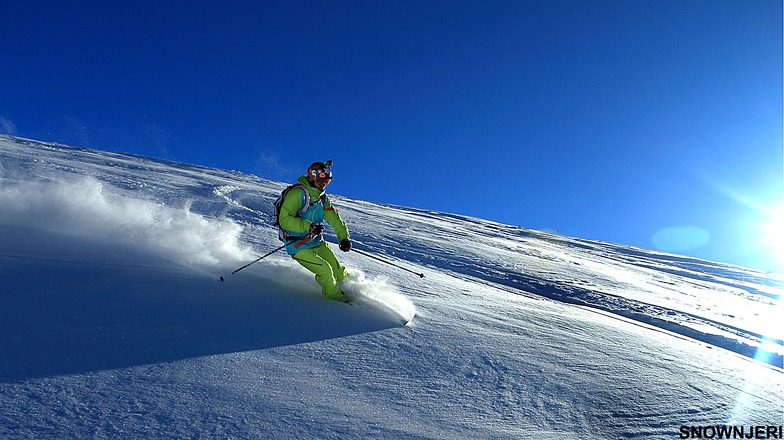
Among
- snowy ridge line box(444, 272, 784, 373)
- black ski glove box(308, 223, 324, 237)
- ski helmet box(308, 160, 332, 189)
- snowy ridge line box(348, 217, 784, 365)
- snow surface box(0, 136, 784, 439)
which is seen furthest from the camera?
snowy ridge line box(348, 217, 784, 365)

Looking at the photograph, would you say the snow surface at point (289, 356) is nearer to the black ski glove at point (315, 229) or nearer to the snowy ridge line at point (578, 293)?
the snowy ridge line at point (578, 293)

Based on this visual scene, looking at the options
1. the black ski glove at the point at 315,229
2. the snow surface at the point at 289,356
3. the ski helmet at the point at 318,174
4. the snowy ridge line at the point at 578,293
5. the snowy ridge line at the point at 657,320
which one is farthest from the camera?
the snowy ridge line at the point at 578,293

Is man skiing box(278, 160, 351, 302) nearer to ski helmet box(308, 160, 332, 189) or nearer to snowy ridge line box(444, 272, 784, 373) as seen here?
ski helmet box(308, 160, 332, 189)

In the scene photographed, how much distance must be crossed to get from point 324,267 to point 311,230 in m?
0.51

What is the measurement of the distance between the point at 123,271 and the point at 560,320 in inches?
198

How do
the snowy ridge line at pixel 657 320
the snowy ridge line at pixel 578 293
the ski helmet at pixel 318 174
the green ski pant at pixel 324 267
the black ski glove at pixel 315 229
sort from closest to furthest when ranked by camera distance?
the green ski pant at pixel 324 267 < the black ski glove at pixel 315 229 < the ski helmet at pixel 318 174 < the snowy ridge line at pixel 657 320 < the snowy ridge line at pixel 578 293

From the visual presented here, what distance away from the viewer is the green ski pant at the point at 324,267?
17.4 ft

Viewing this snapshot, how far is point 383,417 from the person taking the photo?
A: 2.64 meters

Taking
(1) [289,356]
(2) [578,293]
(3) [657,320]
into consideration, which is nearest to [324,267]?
(1) [289,356]

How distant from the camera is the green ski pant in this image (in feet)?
17.4

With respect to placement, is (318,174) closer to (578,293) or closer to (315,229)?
(315,229)

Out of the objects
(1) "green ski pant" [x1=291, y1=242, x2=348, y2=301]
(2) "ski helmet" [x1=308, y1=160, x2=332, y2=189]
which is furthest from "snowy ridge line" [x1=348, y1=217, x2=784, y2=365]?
(2) "ski helmet" [x1=308, y1=160, x2=332, y2=189]

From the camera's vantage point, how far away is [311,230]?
5547 millimetres

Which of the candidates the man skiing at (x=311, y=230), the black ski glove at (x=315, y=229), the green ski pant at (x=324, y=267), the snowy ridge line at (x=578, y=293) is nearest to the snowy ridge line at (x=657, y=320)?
the snowy ridge line at (x=578, y=293)
